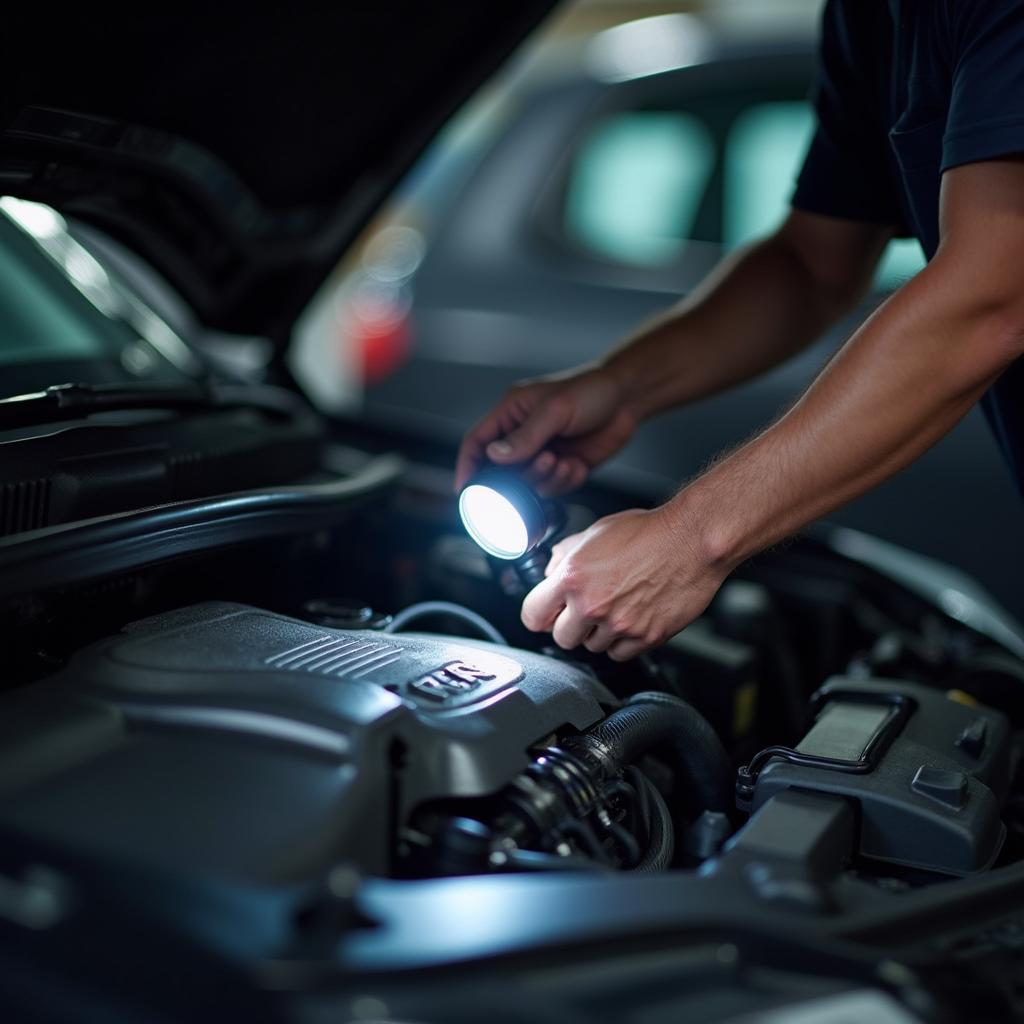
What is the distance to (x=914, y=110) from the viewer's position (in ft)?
4.80

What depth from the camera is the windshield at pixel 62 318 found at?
1.69 metres

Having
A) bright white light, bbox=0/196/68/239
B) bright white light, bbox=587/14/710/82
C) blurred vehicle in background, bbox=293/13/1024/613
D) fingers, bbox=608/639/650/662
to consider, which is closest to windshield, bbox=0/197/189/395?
bright white light, bbox=0/196/68/239

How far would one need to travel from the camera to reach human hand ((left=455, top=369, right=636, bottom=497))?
165 cm

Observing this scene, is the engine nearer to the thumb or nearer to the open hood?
the thumb

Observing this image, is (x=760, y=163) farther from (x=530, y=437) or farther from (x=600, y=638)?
(x=600, y=638)

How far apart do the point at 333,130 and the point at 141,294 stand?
1.44 ft

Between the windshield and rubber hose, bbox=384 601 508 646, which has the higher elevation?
the windshield

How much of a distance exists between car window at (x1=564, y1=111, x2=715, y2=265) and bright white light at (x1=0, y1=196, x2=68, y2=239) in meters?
1.70

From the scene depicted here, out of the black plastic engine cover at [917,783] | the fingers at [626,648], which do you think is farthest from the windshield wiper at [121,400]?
the black plastic engine cover at [917,783]

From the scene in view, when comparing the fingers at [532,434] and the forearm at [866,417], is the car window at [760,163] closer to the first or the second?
the fingers at [532,434]

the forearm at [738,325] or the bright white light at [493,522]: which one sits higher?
the forearm at [738,325]

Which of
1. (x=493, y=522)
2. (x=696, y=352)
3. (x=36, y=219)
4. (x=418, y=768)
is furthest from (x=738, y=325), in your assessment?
(x=36, y=219)

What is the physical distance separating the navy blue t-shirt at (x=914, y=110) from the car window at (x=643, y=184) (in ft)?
5.06

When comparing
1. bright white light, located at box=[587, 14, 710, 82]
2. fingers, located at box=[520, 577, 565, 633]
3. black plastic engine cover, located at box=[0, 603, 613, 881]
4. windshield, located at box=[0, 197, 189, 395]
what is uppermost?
bright white light, located at box=[587, 14, 710, 82]
